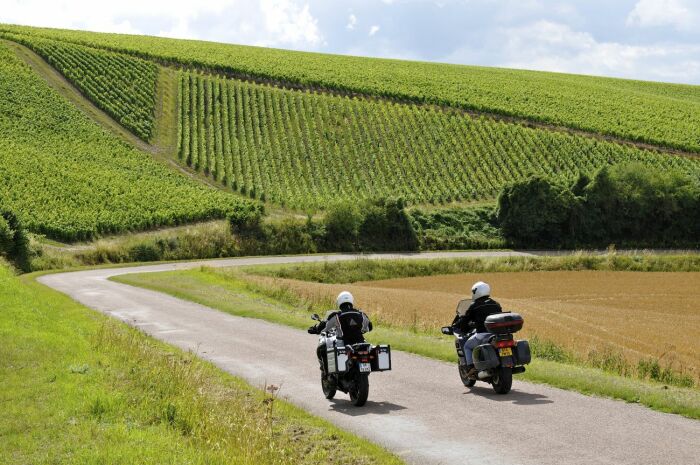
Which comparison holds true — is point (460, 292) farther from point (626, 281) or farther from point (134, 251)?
point (134, 251)

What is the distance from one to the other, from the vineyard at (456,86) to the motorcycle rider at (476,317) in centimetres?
9291

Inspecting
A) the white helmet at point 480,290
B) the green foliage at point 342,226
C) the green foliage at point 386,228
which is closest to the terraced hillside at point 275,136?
the green foliage at point 342,226

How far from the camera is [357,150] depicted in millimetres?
91750

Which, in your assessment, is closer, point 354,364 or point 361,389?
point 361,389

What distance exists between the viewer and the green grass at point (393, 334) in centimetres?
1439

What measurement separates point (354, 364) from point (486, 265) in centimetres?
4280

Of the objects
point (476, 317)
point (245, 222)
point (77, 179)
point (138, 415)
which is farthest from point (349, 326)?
point (77, 179)

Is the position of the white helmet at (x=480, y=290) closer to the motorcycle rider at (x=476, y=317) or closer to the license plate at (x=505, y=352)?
the motorcycle rider at (x=476, y=317)

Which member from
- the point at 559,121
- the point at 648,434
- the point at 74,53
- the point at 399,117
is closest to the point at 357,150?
the point at 399,117

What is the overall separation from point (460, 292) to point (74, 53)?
84387 millimetres

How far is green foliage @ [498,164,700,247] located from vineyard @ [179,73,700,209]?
1127cm

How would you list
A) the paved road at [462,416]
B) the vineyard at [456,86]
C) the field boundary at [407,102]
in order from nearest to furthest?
the paved road at [462,416], the field boundary at [407,102], the vineyard at [456,86]

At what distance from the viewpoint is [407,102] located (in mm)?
110500

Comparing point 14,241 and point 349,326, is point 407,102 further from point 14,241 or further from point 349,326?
point 349,326
